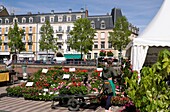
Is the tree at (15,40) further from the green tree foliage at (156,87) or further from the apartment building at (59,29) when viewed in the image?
the green tree foliage at (156,87)

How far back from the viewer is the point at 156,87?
4.20m

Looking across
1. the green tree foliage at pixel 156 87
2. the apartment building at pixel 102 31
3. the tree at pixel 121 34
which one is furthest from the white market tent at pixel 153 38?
the apartment building at pixel 102 31

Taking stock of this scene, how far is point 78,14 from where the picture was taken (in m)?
56.9

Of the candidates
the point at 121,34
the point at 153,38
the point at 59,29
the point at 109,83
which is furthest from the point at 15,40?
the point at 109,83

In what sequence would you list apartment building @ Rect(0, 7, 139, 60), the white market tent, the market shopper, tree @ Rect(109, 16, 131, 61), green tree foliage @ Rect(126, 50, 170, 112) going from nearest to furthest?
1. green tree foliage @ Rect(126, 50, 170, 112)
2. the market shopper
3. the white market tent
4. tree @ Rect(109, 16, 131, 61)
5. apartment building @ Rect(0, 7, 139, 60)

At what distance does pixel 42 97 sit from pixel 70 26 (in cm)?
4875

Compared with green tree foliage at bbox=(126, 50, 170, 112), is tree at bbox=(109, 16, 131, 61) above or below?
above

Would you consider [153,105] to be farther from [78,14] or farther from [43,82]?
[78,14]

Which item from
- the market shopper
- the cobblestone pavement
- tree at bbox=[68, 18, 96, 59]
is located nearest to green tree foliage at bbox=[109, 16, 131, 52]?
tree at bbox=[68, 18, 96, 59]

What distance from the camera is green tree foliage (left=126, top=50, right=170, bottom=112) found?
3854mm

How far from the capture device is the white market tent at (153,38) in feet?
34.7

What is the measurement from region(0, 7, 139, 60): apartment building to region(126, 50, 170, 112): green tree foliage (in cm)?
5188

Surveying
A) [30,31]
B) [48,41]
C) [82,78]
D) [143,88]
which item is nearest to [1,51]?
[30,31]

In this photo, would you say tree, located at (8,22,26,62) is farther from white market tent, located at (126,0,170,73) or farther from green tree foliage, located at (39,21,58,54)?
white market tent, located at (126,0,170,73)
